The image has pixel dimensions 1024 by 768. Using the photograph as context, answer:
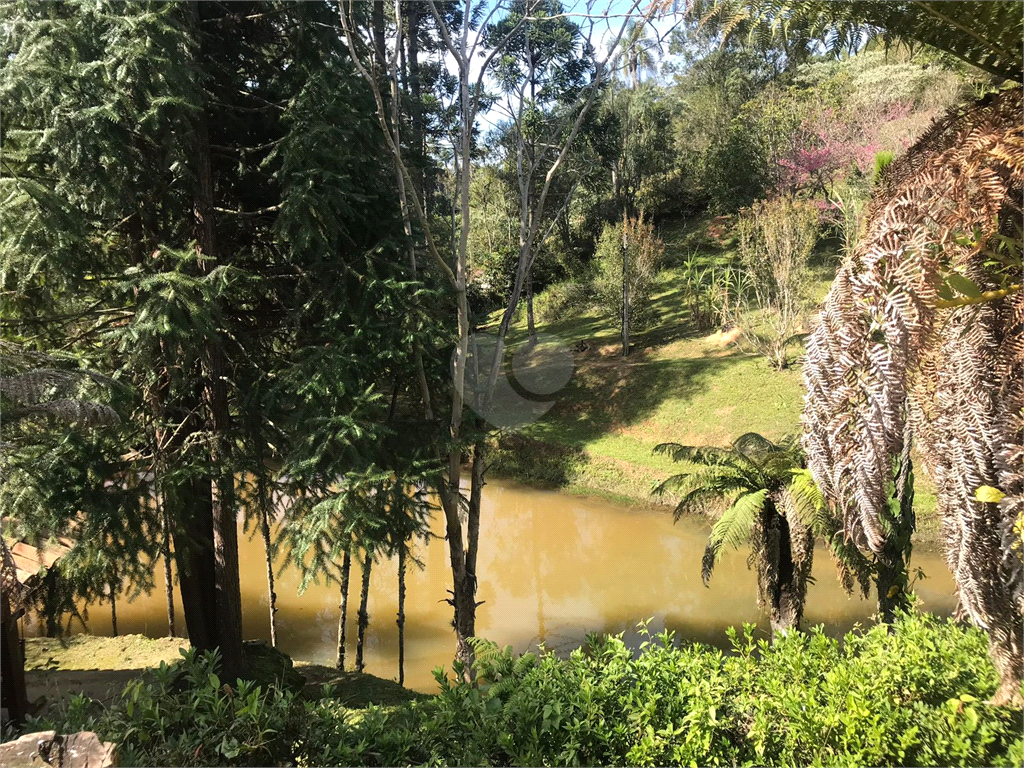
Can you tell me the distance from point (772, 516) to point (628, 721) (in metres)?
5.32

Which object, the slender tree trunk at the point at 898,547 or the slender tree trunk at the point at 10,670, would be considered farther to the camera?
the slender tree trunk at the point at 898,547

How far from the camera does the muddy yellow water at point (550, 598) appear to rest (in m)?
10.1

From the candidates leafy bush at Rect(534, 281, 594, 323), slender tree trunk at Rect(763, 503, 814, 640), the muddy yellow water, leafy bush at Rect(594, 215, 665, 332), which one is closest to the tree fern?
slender tree trunk at Rect(763, 503, 814, 640)

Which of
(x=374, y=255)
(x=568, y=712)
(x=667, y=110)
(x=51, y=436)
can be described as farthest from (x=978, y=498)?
(x=667, y=110)

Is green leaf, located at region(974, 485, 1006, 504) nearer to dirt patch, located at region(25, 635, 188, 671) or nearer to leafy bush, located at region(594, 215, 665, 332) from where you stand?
dirt patch, located at region(25, 635, 188, 671)

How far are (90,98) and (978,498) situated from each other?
6.61m

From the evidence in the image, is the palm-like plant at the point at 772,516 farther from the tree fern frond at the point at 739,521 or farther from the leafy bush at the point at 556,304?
the leafy bush at the point at 556,304

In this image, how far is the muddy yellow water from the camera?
1012cm

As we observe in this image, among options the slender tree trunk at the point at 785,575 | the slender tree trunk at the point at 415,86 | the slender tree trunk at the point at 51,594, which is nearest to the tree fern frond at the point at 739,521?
the slender tree trunk at the point at 785,575

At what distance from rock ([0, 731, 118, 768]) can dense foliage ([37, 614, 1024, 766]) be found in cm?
18

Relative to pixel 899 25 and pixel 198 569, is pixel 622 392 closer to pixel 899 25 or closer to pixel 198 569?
pixel 198 569

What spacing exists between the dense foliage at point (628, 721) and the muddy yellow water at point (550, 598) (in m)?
5.96

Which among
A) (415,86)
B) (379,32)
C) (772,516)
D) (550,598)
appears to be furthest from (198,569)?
(415,86)

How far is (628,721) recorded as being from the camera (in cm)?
311
